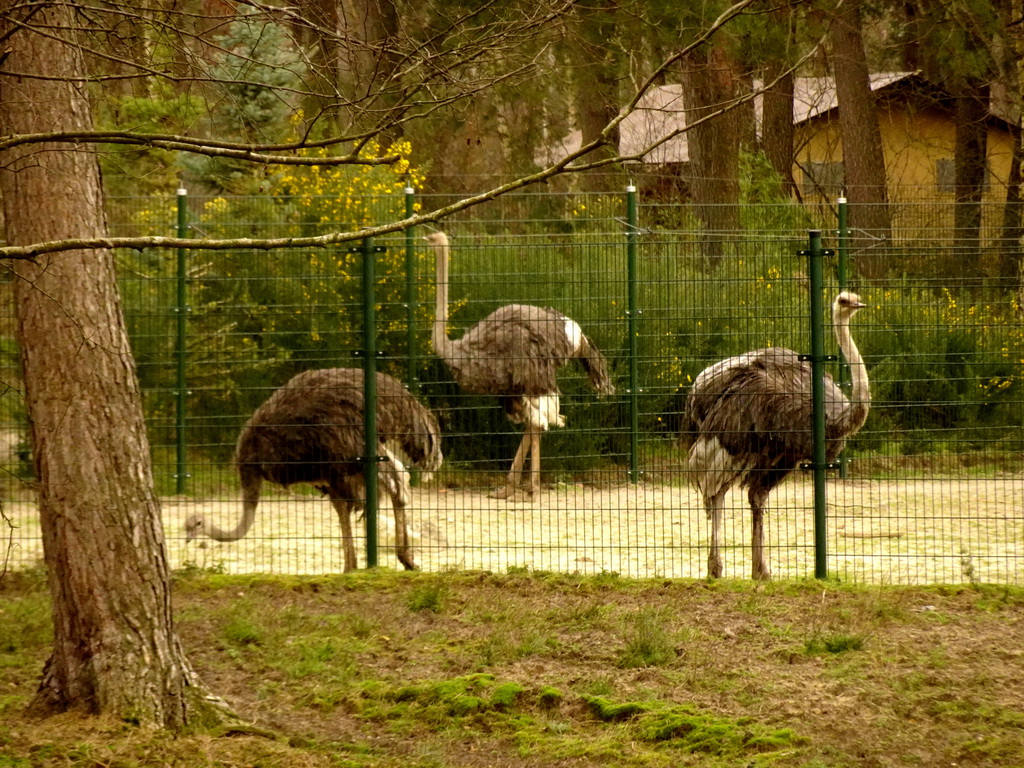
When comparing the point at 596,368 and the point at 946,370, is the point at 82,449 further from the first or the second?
the point at 946,370

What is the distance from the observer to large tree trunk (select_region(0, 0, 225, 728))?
5.09 m

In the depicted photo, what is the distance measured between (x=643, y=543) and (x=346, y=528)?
2.23 metres

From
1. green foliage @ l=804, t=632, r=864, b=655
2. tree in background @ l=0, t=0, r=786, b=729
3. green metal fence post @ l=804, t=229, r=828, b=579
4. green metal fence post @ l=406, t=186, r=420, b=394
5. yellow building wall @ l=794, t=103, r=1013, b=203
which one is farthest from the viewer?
yellow building wall @ l=794, t=103, r=1013, b=203

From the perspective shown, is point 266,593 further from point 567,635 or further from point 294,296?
point 294,296

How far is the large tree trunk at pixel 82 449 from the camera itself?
5086 mm

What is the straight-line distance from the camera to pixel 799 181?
84.4 ft

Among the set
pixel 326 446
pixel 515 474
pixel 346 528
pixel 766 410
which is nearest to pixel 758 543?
pixel 766 410

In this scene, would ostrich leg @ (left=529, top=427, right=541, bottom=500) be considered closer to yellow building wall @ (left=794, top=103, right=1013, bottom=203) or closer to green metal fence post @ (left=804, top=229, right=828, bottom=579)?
green metal fence post @ (left=804, top=229, right=828, bottom=579)

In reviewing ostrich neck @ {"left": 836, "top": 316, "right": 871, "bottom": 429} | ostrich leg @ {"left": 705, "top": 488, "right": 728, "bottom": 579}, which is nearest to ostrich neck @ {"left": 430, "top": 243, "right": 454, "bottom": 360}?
ostrich leg @ {"left": 705, "top": 488, "right": 728, "bottom": 579}

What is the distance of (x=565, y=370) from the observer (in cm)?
1216

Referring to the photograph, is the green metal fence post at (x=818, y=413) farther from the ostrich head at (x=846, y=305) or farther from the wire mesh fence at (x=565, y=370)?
the wire mesh fence at (x=565, y=370)

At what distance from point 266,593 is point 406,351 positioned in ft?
14.3

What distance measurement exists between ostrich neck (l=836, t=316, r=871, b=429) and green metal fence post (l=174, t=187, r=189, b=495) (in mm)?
4835

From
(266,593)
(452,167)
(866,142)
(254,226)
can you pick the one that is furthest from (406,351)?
(452,167)
